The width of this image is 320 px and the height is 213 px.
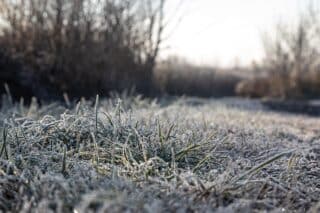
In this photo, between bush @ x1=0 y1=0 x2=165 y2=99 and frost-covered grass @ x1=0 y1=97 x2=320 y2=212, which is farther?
bush @ x1=0 y1=0 x2=165 y2=99

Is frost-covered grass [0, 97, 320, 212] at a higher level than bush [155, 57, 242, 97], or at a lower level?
lower

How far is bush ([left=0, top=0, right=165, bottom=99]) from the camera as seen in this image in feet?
27.0

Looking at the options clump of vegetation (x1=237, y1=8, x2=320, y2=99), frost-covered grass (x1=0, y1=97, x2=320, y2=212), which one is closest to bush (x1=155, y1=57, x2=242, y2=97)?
clump of vegetation (x1=237, y1=8, x2=320, y2=99)

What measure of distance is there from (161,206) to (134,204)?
12cm

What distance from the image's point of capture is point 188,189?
7.33 ft

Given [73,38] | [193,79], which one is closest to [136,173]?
[73,38]

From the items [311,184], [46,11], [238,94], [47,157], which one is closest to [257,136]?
[311,184]

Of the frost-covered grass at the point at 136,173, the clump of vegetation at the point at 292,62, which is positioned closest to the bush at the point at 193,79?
the clump of vegetation at the point at 292,62

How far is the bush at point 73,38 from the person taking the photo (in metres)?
8.23

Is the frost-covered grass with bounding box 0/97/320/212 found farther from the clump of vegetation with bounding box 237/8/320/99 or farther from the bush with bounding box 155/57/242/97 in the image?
the clump of vegetation with bounding box 237/8/320/99

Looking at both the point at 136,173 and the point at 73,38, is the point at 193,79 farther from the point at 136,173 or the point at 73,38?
the point at 136,173

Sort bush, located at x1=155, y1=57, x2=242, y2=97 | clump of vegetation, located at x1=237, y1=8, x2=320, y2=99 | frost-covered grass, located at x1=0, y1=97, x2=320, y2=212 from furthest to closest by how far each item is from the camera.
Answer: clump of vegetation, located at x1=237, y1=8, x2=320, y2=99 → bush, located at x1=155, y1=57, x2=242, y2=97 → frost-covered grass, located at x1=0, y1=97, x2=320, y2=212

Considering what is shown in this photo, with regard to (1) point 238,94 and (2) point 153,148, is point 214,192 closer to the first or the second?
(2) point 153,148

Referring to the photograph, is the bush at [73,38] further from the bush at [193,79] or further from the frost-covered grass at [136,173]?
the frost-covered grass at [136,173]
